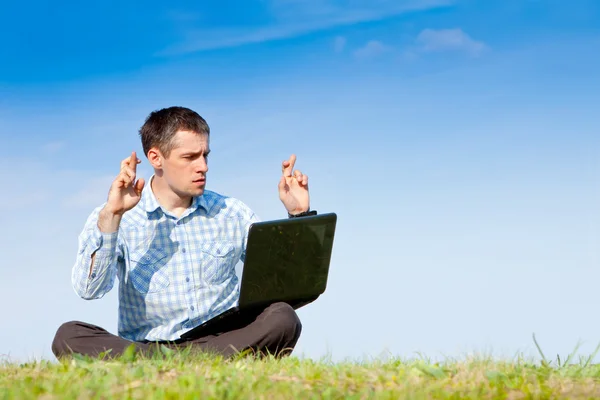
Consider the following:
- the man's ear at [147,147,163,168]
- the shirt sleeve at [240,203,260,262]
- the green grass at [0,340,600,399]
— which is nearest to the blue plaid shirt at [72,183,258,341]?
the shirt sleeve at [240,203,260,262]

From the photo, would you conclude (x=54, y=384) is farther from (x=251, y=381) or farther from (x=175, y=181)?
(x=175, y=181)

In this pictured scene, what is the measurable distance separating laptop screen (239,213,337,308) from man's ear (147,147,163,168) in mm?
1401

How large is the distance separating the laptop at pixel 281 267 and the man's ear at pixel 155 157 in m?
1.40

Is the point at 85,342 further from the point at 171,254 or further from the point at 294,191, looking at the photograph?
the point at 294,191

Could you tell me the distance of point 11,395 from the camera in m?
4.00

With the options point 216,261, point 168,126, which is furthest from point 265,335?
point 168,126

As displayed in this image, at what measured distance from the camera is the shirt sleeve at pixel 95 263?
6129 mm

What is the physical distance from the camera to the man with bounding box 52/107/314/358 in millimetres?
6176

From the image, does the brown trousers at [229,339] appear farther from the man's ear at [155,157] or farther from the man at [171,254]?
the man's ear at [155,157]

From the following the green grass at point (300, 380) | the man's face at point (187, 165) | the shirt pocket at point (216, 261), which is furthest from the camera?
the shirt pocket at point (216, 261)

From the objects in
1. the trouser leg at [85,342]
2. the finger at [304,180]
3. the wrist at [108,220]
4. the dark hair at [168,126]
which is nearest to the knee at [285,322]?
the trouser leg at [85,342]

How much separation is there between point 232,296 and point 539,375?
306cm

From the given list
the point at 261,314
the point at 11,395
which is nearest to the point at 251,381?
the point at 11,395

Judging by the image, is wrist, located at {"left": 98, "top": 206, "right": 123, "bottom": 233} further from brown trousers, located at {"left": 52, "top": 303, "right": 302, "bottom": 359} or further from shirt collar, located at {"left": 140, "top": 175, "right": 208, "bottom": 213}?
brown trousers, located at {"left": 52, "top": 303, "right": 302, "bottom": 359}
